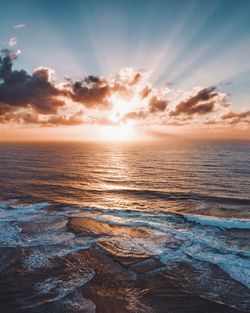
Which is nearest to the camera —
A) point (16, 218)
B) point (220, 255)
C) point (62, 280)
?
point (62, 280)

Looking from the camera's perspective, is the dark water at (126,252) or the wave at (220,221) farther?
the wave at (220,221)

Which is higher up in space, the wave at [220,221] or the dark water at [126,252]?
the wave at [220,221]

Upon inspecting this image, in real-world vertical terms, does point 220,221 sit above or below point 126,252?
above

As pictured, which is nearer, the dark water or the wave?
the dark water

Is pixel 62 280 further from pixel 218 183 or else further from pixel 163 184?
pixel 218 183

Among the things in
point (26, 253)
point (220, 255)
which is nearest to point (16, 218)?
point (26, 253)

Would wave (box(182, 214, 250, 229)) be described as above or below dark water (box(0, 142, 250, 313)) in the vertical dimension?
above

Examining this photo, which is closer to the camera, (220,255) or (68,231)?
(220,255)

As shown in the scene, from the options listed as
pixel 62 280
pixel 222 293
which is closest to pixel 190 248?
pixel 222 293

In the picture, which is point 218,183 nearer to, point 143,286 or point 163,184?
point 163,184

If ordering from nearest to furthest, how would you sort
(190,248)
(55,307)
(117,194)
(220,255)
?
1. (55,307)
2. (220,255)
3. (190,248)
4. (117,194)

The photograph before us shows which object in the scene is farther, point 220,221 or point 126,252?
point 220,221
